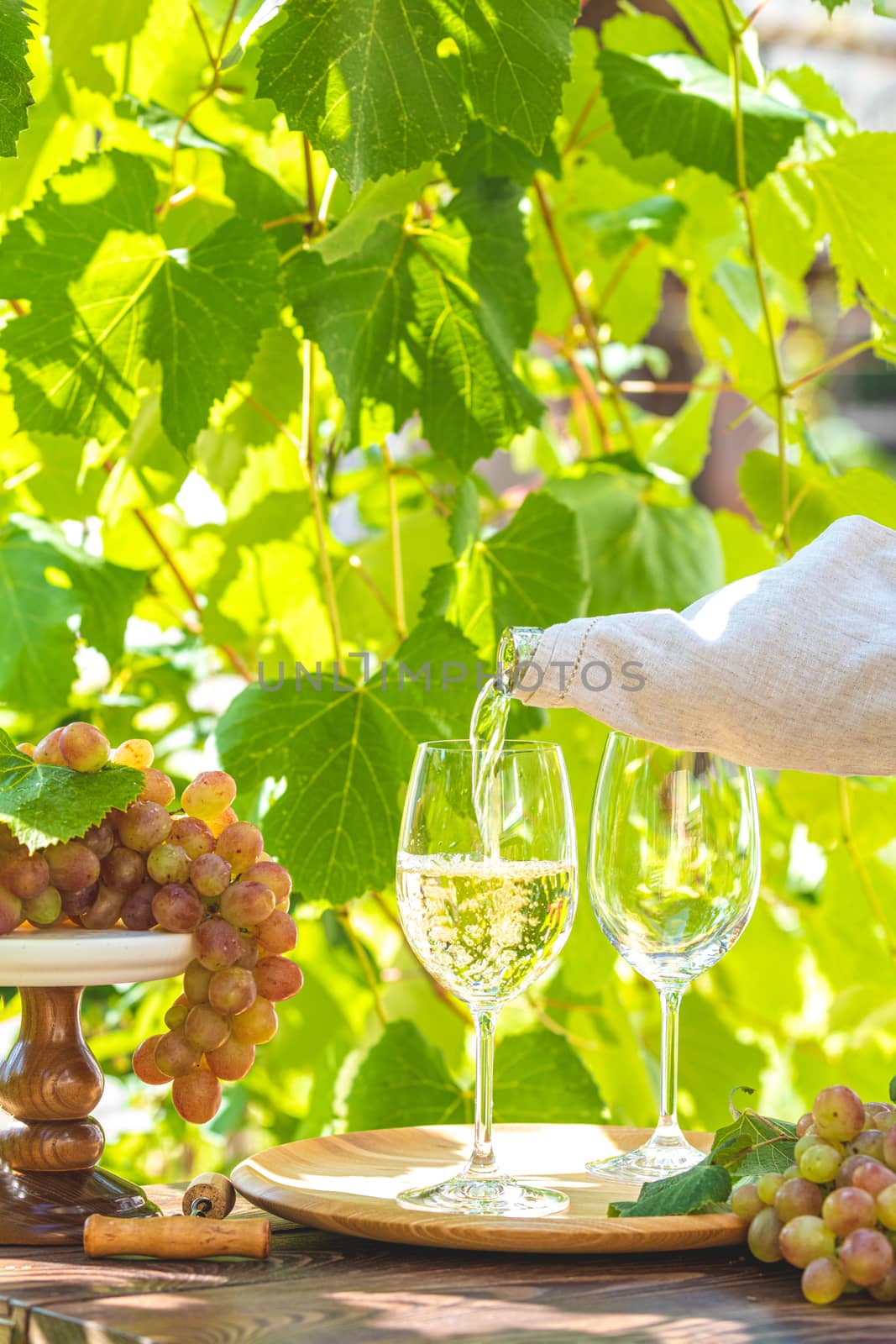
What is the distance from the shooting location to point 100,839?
27.1 inches

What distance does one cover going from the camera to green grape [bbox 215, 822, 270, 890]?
0.72 meters

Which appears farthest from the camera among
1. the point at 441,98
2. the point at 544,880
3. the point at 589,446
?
the point at 589,446

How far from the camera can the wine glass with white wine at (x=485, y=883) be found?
0.70m

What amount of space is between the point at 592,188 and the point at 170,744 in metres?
0.62

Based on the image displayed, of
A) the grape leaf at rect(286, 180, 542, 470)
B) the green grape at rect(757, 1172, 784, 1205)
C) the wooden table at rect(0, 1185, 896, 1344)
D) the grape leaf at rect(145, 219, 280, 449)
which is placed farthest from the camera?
the grape leaf at rect(286, 180, 542, 470)

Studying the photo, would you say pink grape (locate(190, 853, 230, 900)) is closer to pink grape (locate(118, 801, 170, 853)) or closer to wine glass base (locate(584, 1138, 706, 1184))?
pink grape (locate(118, 801, 170, 853))

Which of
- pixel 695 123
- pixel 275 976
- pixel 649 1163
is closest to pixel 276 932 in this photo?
pixel 275 976

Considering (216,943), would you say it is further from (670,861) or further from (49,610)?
(49,610)

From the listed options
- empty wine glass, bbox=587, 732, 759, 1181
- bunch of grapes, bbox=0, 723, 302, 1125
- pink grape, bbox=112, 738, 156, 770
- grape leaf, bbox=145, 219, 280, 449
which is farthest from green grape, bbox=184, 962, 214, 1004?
grape leaf, bbox=145, 219, 280, 449

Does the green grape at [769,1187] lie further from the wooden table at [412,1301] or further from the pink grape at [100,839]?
the pink grape at [100,839]

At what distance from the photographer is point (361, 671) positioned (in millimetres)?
1216

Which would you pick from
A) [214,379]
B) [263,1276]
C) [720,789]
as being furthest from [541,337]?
[263,1276]

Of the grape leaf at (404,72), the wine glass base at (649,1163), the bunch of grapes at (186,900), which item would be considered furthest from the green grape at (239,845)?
the grape leaf at (404,72)

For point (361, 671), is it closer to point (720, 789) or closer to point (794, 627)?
point (720, 789)
